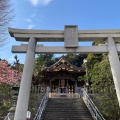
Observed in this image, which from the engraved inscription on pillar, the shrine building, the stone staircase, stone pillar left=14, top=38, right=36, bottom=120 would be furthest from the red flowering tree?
the engraved inscription on pillar

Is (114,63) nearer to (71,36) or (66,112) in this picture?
(71,36)

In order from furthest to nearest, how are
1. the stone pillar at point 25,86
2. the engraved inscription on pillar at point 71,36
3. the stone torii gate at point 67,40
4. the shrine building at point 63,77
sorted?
the shrine building at point 63,77
the engraved inscription on pillar at point 71,36
the stone torii gate at point 67,40
the stone pillar at point 25,86

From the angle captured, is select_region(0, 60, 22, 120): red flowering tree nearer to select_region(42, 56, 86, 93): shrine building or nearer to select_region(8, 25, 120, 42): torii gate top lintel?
select_region(42, 56, 86, 93): shrine building

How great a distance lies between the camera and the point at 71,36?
6.82m

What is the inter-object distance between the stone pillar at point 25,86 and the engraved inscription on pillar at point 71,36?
1.30 m

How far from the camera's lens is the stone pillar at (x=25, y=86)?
5523 mm

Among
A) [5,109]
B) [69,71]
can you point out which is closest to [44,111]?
[5,109]

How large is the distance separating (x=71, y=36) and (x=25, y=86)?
2639 mm

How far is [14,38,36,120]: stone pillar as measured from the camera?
5523 mm

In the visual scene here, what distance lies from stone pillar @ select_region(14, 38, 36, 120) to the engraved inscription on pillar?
1.30m

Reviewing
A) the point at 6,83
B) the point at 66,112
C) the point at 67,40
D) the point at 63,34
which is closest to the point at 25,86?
the point at 67,40

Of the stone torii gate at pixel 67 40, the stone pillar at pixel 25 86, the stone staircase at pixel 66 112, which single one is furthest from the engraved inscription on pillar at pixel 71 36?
the stone staircase at pixel 66 112

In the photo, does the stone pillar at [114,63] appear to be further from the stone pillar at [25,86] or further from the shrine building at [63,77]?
the shrine building at [63,77]

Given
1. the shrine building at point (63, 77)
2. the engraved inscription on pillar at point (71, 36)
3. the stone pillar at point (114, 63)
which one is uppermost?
the shrine building at point (63, 77)
